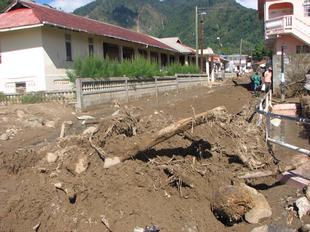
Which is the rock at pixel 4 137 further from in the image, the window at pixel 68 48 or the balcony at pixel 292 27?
the balcony at pixel 292 27

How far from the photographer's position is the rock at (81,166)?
732 centimetres

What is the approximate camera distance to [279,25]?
29.1 m

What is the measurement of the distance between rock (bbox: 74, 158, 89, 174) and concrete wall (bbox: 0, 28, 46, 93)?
1616 centimetres

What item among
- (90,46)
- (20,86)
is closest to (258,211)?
(20,86)

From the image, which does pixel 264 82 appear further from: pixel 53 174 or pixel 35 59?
pixel 53 174

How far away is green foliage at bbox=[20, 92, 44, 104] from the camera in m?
18.0

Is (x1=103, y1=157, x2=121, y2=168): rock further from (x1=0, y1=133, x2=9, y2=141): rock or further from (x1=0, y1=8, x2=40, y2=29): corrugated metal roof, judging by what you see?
(x1=0, y1=8, x2=40, y2=29): corrugated metal roof

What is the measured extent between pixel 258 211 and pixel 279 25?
24471mm

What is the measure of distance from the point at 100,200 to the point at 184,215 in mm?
1267

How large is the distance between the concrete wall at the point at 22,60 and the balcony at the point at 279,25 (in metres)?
15.2

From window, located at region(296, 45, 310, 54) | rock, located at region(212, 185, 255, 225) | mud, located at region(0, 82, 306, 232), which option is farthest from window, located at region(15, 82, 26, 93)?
rock, located at region(212, 185, 255, 225)

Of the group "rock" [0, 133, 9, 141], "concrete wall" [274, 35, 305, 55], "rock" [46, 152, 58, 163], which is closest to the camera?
"rock" [46, 152, 58, 163]

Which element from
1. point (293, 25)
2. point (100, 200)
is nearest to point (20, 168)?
point (100, 200)

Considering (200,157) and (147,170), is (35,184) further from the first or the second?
(200,157)
